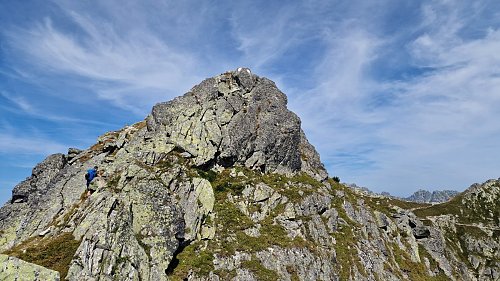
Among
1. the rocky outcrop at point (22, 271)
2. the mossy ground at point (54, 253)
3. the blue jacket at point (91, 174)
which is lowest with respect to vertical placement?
the rocky outcrop at point (22, 271)

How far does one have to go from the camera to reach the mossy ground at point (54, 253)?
1233 inches

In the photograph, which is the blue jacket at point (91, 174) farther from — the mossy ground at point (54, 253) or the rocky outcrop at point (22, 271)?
the rocky outcrop at point (22, 271)

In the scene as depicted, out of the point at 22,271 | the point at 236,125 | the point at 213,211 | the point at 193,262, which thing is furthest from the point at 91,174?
the point at 236,125

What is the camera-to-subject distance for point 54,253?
32.4m

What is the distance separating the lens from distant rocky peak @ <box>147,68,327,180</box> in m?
54.7

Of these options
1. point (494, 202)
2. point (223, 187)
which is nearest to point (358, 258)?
point (223, 187)

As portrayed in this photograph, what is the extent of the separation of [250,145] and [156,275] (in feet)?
95.1

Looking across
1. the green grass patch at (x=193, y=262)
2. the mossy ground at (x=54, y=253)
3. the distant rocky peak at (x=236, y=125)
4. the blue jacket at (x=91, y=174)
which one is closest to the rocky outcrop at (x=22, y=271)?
the mossy ground at (x=54, y=253)

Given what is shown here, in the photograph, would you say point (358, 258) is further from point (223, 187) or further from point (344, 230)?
point (223, 187)

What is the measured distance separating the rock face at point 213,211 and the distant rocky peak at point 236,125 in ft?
0.67

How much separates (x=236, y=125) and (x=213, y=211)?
58.9ft

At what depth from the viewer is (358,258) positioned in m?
48.2

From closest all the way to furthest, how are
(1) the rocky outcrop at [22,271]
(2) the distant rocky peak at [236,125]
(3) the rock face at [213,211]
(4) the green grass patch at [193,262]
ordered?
(1) the rocky outcrop at [22,271]
(3) the rock face at [213,211]
(4) the green grass patch at [193,262]
(2) the distant rocky peak at [236,125]

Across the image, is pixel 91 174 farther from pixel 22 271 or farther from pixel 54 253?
pixel 22 271
